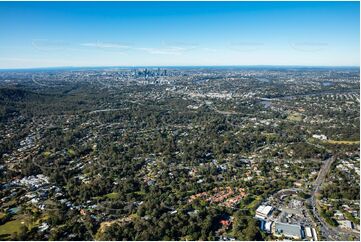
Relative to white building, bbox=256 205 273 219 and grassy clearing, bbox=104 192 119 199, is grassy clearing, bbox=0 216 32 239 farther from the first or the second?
white building, bbox=256 205 273 219

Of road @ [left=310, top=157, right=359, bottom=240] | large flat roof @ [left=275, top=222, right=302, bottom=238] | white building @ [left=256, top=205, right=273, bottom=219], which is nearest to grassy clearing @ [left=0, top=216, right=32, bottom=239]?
white building @ [left=256, top=205, right=273, bottom=219]

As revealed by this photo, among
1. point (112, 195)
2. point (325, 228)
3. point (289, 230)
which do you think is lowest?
point (112, 195)

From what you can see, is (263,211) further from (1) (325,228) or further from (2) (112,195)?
(2) (112,195)

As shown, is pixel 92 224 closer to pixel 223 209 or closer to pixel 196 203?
pixel 196 203

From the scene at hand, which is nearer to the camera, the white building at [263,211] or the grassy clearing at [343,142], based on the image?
the white building at [263,211]

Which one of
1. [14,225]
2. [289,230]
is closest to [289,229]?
[289,230]

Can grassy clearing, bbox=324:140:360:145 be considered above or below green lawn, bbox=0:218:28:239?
above

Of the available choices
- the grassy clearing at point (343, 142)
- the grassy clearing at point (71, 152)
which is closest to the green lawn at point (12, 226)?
the grassy clearing at point (71, 152)

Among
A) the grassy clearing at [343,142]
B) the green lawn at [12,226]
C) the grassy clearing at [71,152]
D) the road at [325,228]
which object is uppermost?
the grassy clearing at [343,142]

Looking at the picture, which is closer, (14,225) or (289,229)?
(289,229)

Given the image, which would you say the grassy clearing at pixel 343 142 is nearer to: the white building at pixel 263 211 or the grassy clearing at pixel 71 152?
the white building at pixel 263 211

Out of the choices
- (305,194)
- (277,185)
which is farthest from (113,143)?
(305,194)
